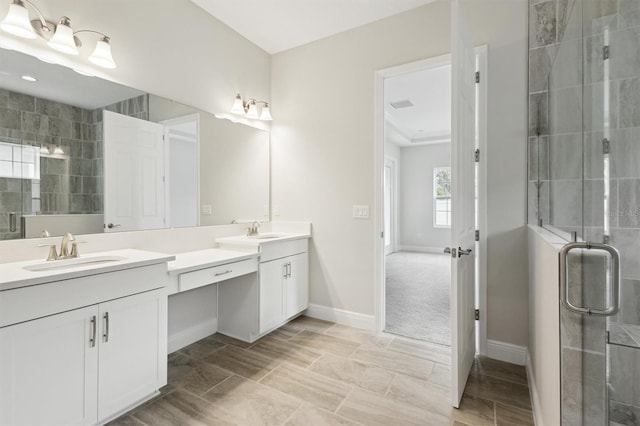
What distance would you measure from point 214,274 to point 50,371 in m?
0.97

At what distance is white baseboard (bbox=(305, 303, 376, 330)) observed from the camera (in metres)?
2.84

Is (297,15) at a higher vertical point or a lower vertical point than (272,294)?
higher

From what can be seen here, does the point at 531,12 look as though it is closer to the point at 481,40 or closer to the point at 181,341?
the point at 481,40

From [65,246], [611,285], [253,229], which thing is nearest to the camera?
[611,285]

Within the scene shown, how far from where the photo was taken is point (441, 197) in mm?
7336

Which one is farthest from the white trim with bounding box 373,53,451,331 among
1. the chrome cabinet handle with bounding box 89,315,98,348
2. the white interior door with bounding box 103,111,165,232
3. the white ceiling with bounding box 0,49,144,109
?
the chrome cabinet handle with bounding box 89,315,98,348

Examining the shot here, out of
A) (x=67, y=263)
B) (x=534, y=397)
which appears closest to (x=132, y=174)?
(x=67, y=263)

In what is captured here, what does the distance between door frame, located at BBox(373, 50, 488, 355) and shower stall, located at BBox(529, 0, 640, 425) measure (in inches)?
24.5

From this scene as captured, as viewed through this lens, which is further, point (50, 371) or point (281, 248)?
point (281, 248)

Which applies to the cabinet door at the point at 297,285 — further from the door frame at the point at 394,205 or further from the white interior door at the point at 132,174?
the door frame at the point at 394,205

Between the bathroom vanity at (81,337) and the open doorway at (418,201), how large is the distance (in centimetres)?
206

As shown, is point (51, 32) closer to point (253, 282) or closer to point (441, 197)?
point (253, 282)

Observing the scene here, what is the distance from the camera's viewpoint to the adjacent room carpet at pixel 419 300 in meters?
2.81

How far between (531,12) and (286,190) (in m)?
2.53
